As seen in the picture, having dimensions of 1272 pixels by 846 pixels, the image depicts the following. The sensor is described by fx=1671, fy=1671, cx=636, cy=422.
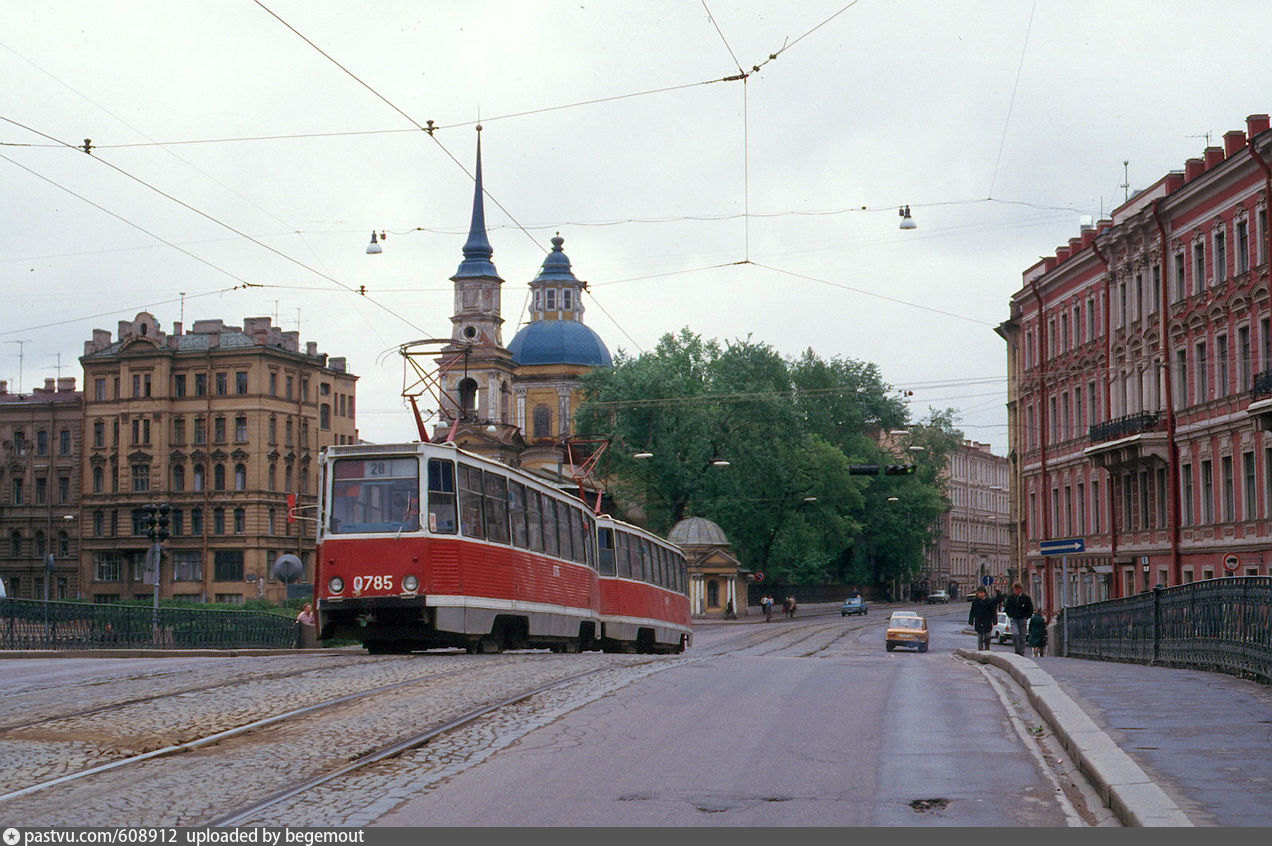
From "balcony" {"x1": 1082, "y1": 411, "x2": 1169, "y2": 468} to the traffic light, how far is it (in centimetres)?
2880

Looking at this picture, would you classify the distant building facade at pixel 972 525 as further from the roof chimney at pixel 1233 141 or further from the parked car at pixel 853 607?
the roof chimney at pixel 1233 141

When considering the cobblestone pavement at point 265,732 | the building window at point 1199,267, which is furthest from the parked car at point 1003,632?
the cobblestone pavement at point 265,732

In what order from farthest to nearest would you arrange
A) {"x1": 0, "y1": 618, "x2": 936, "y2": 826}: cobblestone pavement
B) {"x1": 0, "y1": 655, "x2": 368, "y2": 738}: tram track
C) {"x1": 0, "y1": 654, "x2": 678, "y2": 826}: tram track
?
{"x1": 0, "y1": 655, "x2": 368, "y2": 738}: tram track
{"x1": 0, "y1": 618, "x2": 936, "y2": 826}: cobblestone pavement
{"x1": 0, "y1": 654, "x2": 678, "y2": 826}: tram track

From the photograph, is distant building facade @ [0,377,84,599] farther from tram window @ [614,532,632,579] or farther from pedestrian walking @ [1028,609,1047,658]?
pedestrian walking @ [1028,609,1047,658]

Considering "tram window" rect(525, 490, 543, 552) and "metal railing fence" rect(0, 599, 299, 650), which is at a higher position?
"tram window" rect(525, 490, 543, 552)

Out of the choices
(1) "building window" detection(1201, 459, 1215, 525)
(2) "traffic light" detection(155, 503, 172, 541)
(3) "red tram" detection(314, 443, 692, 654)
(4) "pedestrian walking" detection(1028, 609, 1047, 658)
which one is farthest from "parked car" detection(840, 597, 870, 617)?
(3) "red tram" detection(314, 443, 692, 654)

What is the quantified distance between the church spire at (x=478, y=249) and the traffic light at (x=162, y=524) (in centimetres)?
7936

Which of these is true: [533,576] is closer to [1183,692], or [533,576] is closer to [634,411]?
[1183,692]

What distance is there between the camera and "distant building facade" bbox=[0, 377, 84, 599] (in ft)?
329

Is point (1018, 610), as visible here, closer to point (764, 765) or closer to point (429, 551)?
point (429, 551)

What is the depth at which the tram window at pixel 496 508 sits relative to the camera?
80.6 ft

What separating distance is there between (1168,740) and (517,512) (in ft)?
51.7

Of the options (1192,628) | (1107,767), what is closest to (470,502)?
(1192,628)

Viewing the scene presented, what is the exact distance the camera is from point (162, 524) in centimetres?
3541
